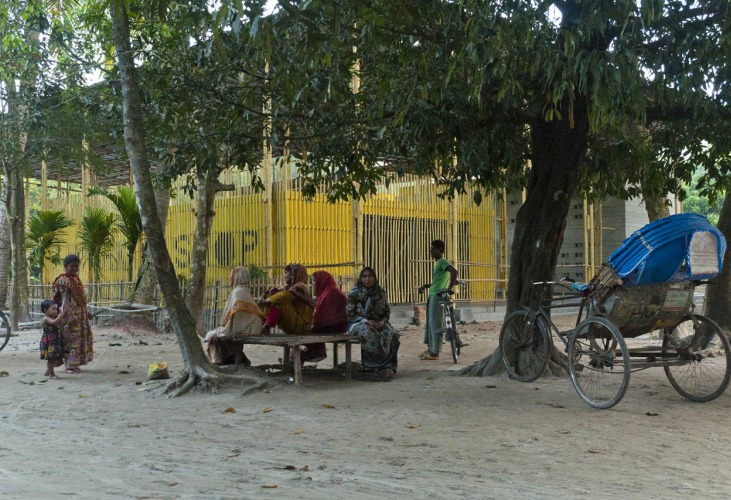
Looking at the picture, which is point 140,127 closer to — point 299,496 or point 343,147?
point 343,147

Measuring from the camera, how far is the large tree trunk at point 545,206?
8.53 metres

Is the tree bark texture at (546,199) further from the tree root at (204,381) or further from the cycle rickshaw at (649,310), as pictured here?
the tree root at (204,381)

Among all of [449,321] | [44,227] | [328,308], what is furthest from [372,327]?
[44,227]

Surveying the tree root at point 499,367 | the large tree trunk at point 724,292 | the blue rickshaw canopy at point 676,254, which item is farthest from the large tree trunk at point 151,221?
the large tree trunk at point 724,292

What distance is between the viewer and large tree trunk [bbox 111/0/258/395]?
8.19 meters

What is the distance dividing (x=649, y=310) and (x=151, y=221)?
509cm

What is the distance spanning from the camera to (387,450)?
17.5 feet

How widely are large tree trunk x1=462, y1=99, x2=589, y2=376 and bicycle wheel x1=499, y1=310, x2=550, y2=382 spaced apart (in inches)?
12.3

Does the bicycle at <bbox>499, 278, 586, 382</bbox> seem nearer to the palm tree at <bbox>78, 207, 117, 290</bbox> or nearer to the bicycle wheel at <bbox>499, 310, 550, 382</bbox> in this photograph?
the bicycle wheel at <bbox>499, 310, 550, 382</bbox>

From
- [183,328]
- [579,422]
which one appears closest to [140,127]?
[183,328]

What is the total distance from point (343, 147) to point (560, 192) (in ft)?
8.96

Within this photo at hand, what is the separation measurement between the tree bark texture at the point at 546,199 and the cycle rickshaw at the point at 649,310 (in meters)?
1.19

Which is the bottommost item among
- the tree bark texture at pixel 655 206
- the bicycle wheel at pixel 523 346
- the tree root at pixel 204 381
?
the tree root at pixel 204 381

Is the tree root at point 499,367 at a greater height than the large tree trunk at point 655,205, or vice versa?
the large tree trunk at point 655,205
